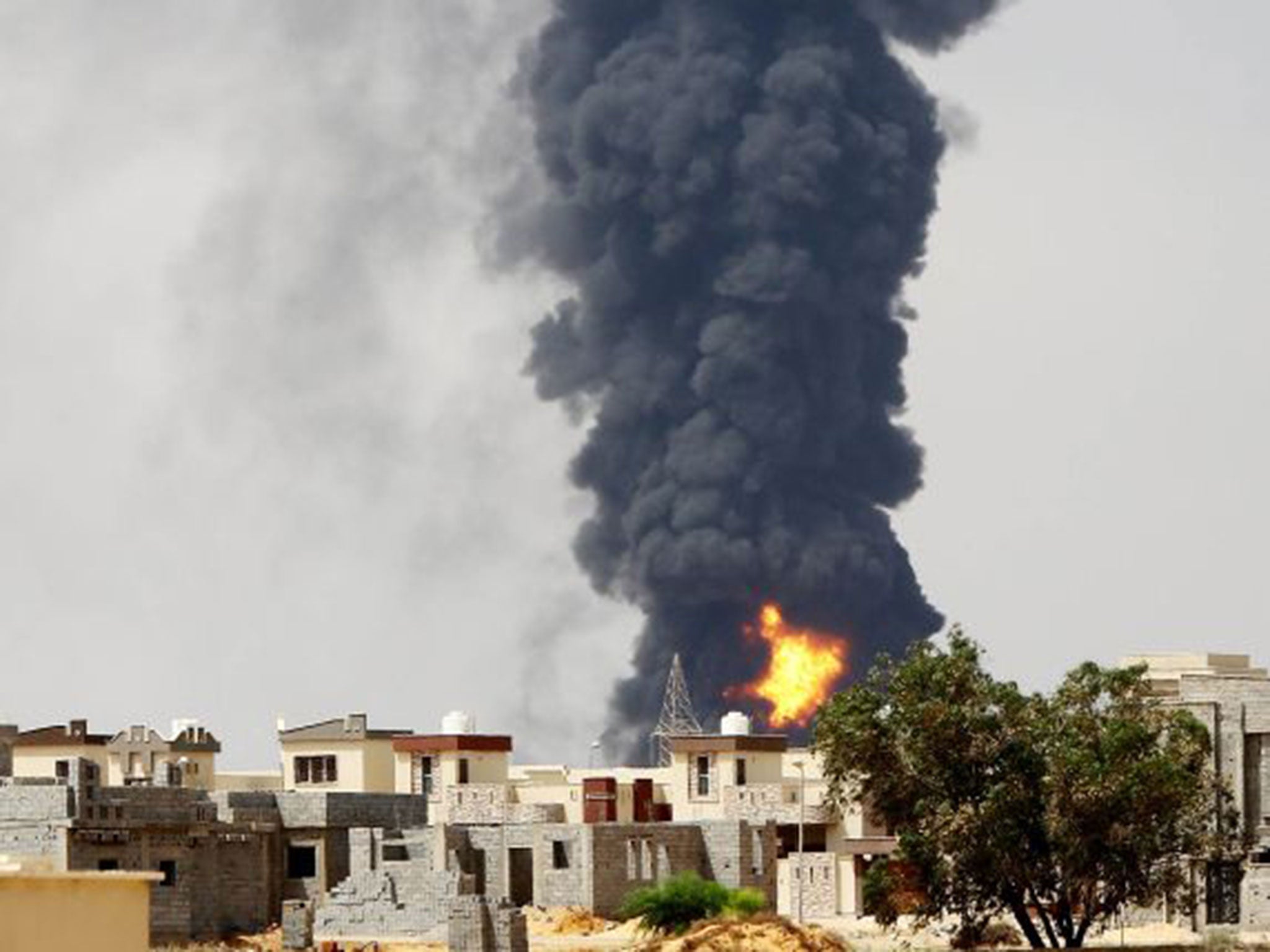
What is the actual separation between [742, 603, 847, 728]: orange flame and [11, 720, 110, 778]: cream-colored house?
55.3 meters

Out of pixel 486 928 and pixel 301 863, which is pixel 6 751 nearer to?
pixel 301 863

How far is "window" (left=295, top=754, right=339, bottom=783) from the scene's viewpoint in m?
125

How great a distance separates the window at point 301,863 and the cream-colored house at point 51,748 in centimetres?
2307

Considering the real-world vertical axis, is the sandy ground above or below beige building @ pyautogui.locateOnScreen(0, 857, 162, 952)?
below

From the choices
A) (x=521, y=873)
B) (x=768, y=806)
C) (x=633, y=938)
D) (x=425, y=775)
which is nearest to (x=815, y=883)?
(x=768, y=806)

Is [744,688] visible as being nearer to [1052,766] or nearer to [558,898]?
[558,898]

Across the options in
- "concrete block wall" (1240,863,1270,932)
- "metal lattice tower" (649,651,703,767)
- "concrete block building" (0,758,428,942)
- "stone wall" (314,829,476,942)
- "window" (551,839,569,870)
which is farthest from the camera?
"metal lattice tower" (649,651,703,767)

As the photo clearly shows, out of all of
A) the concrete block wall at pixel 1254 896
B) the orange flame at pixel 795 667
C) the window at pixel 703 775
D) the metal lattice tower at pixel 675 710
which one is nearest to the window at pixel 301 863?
the window at pixel 703 775

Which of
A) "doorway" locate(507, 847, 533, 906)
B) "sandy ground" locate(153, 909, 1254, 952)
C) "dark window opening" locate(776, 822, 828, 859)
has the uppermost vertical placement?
"dark window opening" locate(776, 822, 828, 859)

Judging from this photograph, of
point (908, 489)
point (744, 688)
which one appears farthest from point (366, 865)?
point (908, 489)

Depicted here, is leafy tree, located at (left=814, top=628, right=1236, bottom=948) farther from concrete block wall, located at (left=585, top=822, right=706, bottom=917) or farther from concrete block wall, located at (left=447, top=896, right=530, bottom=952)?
concrete block wall, located at (left=585, top=822, right=706, bottom=917)

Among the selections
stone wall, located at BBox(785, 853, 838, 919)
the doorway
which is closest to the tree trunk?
the doorway

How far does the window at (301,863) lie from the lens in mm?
101375

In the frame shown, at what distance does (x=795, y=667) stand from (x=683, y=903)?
8655 centimetres
